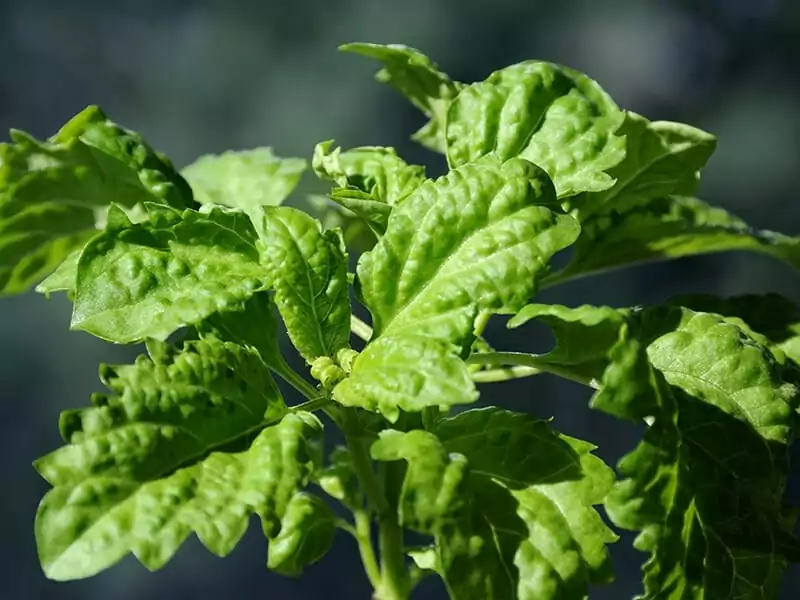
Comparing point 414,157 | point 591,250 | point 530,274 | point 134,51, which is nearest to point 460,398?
point 530,274

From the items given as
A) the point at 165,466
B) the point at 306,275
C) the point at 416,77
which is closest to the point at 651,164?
the point at 416,77

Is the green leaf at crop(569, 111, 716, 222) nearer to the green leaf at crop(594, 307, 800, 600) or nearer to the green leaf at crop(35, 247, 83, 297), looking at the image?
the green leaf at crop(594, 307, 800, 600)

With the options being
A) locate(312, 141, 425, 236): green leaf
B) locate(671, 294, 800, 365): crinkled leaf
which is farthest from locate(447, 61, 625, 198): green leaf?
locate(671, 294, 800, 365): crinkled leaf

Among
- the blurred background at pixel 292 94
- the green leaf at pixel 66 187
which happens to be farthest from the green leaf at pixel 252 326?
the blurred background at pixel 292 94

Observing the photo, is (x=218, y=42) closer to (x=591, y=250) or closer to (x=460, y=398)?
(x=591, y=250)

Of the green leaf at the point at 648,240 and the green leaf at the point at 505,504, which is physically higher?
the green leaf at the point at 648,240

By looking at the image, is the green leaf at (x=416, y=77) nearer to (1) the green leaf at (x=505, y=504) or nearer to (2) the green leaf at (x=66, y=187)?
(2) the green leaf at (x=66, y=187)
